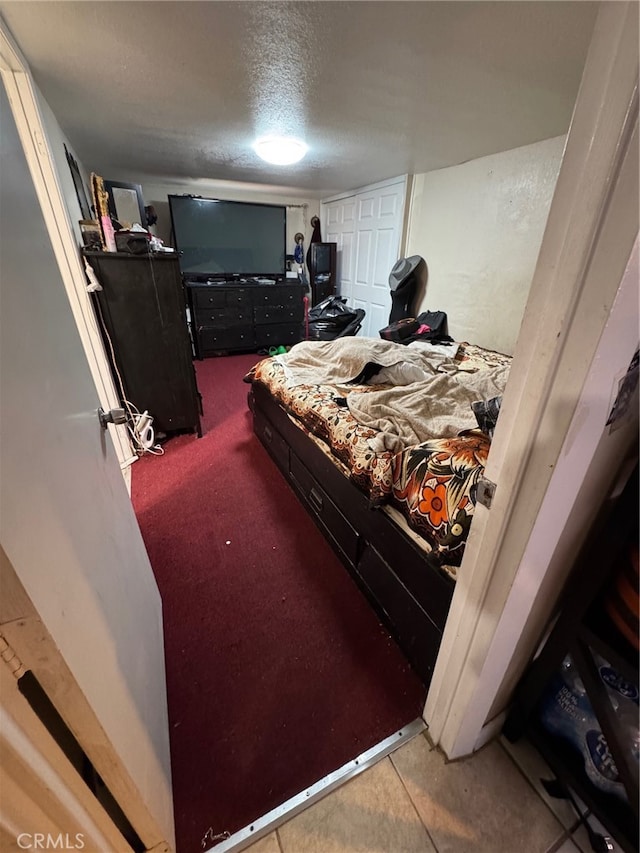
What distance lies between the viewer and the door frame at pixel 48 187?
4.68 ft

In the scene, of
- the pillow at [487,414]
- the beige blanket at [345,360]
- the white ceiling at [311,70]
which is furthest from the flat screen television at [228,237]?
the pillow at [487,414]

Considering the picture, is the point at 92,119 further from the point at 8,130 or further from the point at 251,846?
the point at 251,846

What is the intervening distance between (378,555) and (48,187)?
216cm

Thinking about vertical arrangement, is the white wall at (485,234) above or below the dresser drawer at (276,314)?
above

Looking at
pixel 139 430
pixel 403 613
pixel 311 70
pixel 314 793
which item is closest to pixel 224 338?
pixel 139 430

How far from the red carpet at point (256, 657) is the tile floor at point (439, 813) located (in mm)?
68

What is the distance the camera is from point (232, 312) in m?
4.07

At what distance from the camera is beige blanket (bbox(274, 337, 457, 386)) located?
6.05 feet

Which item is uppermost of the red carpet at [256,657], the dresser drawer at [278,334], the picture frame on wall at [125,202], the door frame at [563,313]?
the picture frame on wall at [125,202]

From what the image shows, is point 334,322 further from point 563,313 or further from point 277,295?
point 563,313

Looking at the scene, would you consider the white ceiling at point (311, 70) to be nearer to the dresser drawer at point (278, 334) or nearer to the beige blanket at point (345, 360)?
the beige blanket at point (345, 360)

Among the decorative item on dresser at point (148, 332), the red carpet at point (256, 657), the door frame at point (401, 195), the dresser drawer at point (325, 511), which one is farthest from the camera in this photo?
the door frame at point (401, 195)

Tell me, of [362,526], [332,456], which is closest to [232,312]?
[332,456]

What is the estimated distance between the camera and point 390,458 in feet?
3.84
